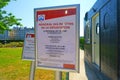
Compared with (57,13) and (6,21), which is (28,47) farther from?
(6,21)

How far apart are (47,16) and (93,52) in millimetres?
8651

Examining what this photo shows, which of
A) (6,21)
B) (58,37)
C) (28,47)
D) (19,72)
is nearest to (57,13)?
(58,37)

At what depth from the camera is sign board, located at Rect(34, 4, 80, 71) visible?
3.98m

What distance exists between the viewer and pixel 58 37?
13.4 feet

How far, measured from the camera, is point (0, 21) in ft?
110

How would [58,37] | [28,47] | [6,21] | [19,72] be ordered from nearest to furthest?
[58,37]
[28,47]
[19,72]
[6,21]

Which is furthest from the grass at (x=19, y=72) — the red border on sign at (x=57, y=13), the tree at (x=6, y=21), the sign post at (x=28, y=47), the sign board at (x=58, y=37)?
the tree at (x=6, y=21)

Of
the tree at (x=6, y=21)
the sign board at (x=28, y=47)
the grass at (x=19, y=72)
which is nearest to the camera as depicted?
the sign board at (x=28, y=47)

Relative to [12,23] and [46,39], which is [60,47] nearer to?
[46,39]

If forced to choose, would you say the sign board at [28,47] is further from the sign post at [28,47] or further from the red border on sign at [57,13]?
the red border on sign at [57,13]

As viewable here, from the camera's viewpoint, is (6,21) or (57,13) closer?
(57,13)

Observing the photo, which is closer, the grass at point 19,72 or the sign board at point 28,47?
the sign board at point 28,47

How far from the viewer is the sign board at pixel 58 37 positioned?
398cm

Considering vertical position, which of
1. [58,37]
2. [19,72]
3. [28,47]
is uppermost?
[58,37]
